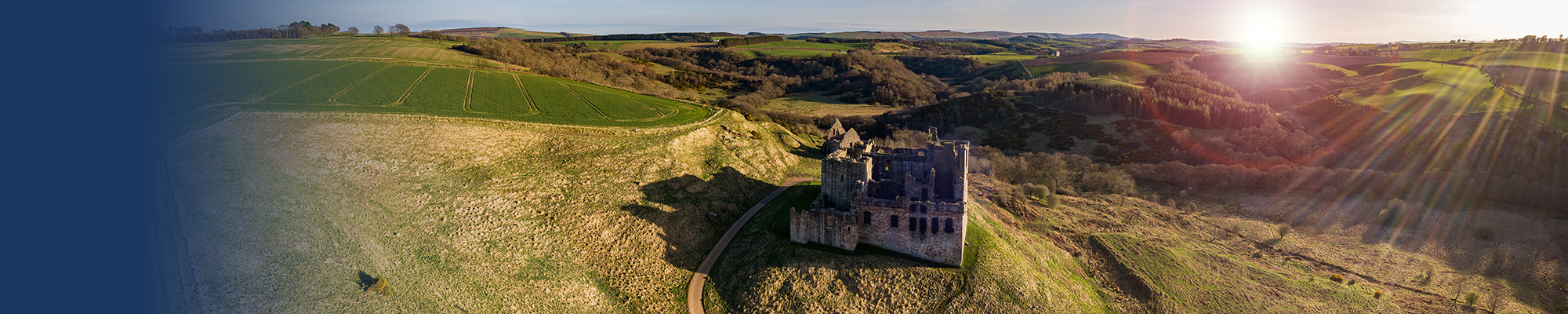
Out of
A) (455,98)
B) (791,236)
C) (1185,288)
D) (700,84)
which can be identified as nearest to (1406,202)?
(1185,288)

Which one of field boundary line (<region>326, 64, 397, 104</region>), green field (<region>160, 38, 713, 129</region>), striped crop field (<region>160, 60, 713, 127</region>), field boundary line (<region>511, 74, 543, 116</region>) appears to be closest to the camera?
green field (<region>160, 38, 713, 129</region>)

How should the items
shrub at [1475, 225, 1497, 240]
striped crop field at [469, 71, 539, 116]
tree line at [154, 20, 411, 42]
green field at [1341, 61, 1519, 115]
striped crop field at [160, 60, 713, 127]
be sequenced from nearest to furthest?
1. tree line at [154, 20, 411, 42]
2. shrub at [1475, 225, 1497, 240]
3. striped crop field at [160, 60, 713, 127]
4. striped crop field at [469, 71, 539, 116]
5. green field at [1341, 61, 1519, 115]

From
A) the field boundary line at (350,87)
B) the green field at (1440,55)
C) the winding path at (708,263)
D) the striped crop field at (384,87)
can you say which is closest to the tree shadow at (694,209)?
the winding path at (708,263)

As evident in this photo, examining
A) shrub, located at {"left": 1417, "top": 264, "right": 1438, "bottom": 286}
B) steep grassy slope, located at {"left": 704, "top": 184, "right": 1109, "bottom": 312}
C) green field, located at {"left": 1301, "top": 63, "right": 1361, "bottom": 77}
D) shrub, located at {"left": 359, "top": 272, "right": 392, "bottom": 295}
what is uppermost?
green field, located at {"left": 1301, "top": 63, "right": 1361, "bottom": 77}

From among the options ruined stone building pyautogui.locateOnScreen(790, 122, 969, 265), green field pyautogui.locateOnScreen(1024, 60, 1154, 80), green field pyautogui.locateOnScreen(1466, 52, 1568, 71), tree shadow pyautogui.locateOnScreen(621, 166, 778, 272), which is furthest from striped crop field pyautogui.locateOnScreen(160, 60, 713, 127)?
green field pyautogui.locateOnScreen(1466, 52, 1568, 71)

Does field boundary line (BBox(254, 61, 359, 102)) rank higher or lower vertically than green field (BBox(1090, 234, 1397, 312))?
higher

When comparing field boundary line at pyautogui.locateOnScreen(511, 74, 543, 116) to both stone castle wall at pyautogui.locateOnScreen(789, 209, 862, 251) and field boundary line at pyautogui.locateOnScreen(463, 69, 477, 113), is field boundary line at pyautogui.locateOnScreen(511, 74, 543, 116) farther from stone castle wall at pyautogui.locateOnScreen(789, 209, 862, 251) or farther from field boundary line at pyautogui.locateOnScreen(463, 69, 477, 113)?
stone castle wall at pyautogui.locateOnScreen(789, 209, 862, 251)

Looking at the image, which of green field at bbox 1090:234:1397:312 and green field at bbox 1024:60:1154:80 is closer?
green field at bbox 1090:234:1397:312

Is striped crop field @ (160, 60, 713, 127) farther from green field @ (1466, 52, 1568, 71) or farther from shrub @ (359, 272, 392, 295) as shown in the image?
green field @ (1466, 52, 1568, 71)

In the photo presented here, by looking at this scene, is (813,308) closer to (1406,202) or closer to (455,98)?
(455,98)

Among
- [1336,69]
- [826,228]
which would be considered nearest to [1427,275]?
[826,228]
